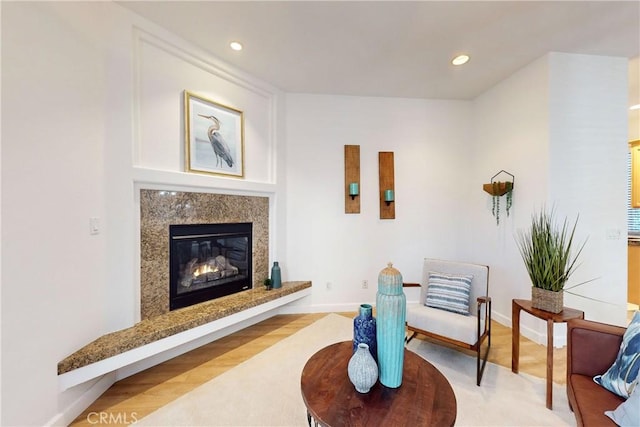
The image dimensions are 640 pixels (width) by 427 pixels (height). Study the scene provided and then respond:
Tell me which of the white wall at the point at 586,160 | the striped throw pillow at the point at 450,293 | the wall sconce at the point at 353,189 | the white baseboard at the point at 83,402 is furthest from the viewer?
the wall sconce at the point at 353,189

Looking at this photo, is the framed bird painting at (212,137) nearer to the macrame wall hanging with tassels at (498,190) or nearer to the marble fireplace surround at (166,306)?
the marble fireplace surround at (166,306)

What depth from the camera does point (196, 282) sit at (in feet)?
8.41

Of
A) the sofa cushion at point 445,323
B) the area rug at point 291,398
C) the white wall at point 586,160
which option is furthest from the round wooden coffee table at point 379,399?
the white wall at point 586,160

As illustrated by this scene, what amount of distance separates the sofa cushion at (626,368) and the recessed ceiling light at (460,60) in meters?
2.46

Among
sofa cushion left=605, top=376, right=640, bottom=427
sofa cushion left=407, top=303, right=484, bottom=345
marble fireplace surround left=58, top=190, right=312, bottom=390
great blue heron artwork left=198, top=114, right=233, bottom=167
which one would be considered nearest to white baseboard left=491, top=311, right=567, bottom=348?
sofa cushion left=407, top=303, right=484, bottom=345

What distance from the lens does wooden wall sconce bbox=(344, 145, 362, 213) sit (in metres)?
Result: 3.47

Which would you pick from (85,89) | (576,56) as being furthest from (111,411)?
(576,56)

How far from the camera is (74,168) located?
168 cm

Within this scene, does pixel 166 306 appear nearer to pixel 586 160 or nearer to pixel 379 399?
pixel 379 399

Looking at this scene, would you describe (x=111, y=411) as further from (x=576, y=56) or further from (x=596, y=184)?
(x=576, y=56)

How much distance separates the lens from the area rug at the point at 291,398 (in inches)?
64.4

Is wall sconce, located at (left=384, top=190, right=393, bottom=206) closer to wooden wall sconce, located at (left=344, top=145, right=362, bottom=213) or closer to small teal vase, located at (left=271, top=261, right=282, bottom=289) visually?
wooden wall sconce, located at (left=344, top=145, right=362, bottom=213)

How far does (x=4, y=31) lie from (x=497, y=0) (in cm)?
299

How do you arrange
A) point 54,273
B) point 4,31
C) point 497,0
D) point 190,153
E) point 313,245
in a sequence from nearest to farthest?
point 4,31 → point 54,273 → point 497,0 → point 190,153 → point 313,245
